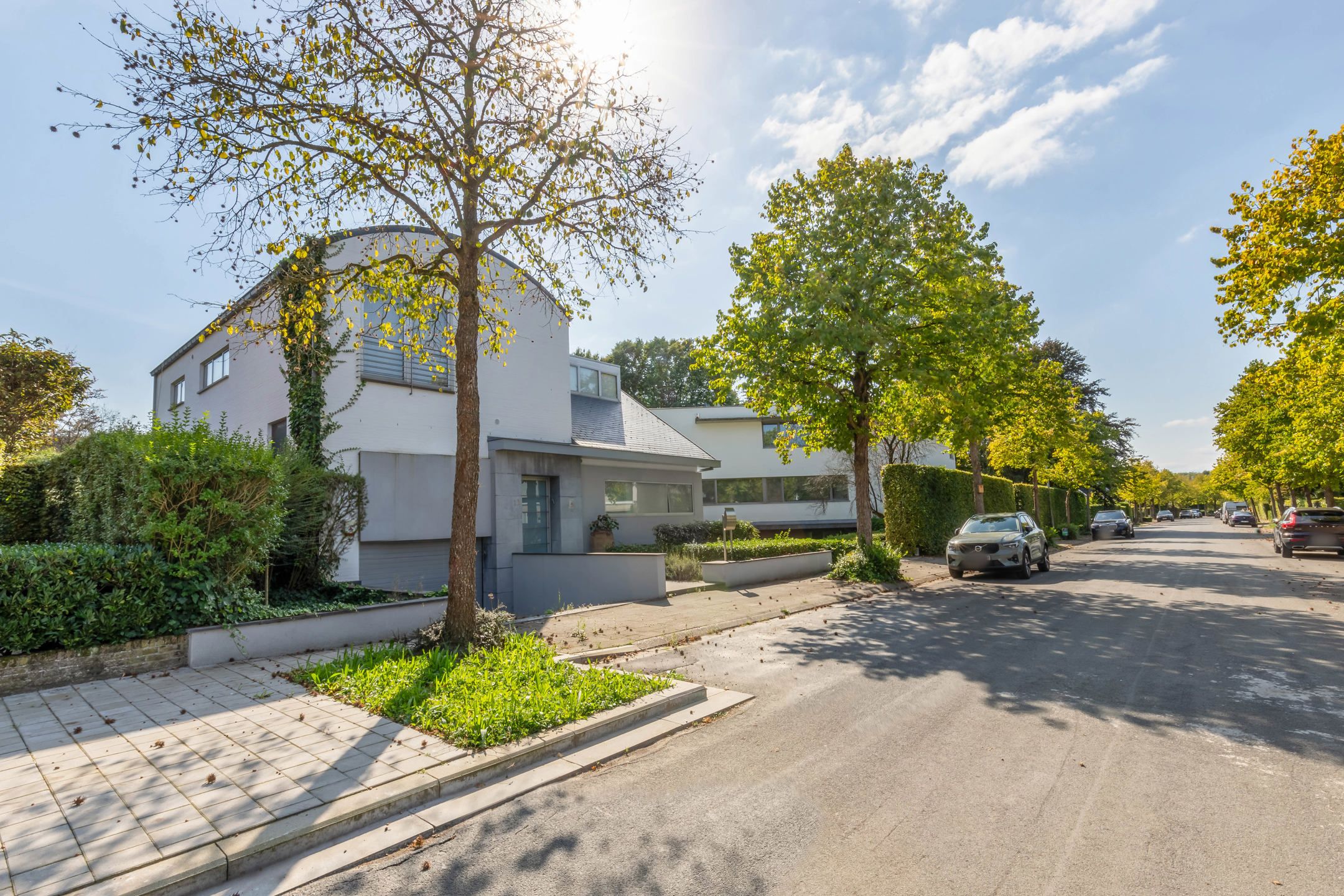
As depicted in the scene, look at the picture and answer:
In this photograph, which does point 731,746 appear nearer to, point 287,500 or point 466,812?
point 466,812

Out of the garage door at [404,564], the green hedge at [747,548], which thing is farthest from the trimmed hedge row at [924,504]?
the garage door at [404,564]

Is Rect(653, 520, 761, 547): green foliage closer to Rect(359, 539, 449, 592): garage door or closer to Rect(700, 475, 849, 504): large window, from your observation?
Rect(359, 539, 449, 592): garage door

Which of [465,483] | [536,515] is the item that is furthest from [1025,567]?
[465,483]

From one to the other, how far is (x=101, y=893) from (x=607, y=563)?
35.4ft

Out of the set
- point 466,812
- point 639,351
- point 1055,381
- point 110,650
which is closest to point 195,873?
point 466,812

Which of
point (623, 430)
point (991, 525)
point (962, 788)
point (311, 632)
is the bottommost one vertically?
point (962, 788)

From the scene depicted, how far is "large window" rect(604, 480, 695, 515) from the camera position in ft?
63.1

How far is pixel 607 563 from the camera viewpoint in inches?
541

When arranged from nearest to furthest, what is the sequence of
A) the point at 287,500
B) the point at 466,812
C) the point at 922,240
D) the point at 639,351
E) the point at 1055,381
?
the point at 466,812 → the point at 287,500 → the point at 922,240 → the point at 1055,381 → the point at 639,351

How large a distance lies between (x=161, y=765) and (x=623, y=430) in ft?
→ 54.6

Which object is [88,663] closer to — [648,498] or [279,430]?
[279,430]

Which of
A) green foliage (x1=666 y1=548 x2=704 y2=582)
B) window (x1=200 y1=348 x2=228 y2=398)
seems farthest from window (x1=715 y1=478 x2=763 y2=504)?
window (x1=200 y1=348 x2=228 y2=398)

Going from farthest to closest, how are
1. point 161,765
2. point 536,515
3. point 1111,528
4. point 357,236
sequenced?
1. point 1111,528
2. point 536,515
3. point 357,236
4. point 161,765

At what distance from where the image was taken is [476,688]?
5.90 meters
